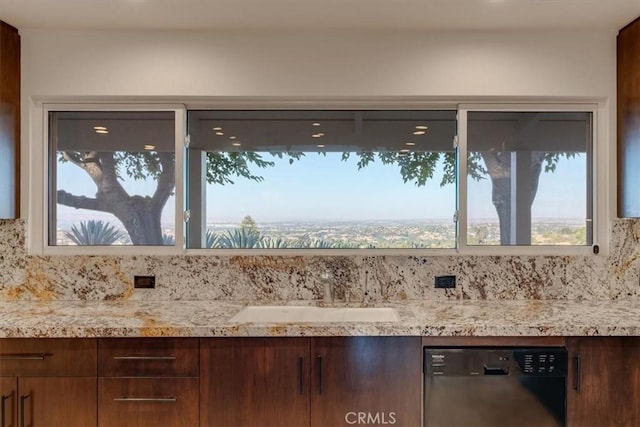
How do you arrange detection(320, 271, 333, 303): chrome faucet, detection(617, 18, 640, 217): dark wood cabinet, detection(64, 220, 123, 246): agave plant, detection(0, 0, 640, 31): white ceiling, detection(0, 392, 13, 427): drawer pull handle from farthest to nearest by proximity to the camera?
detection(64, 220, 123, 246): agave plant
detection(320, 271, 333, 303): chrome faucet
detection(617, 18, 640, 217): dark wood cabinet
detection(0, 0, 640, 31): white ceiling
detection(0, 392, 13, 427): drawer pull handle

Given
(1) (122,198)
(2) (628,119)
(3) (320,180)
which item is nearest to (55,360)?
(1) (122,198)

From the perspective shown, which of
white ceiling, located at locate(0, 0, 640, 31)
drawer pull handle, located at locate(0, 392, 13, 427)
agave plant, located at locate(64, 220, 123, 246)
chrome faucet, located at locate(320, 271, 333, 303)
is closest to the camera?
drawer pull handle, located at locate(0, 392, 13, 427)

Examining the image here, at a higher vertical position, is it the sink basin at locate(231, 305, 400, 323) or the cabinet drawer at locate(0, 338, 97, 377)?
the sink basin at locate(231, 305, 400, 323)

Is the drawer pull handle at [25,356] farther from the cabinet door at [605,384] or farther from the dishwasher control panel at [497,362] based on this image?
the cabinet door at [605,384]

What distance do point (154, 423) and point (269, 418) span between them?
0.51m

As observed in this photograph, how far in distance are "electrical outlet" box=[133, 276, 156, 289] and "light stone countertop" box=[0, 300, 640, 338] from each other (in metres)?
0.23

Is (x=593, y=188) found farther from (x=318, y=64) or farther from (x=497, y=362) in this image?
(x=318, y=64)

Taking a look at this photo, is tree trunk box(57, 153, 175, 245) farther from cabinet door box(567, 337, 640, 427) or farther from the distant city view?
cabinet door box(567, 337, 640, 427)

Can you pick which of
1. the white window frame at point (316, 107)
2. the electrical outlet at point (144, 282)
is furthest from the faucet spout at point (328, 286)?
the electrical outlet at point (144, 282)

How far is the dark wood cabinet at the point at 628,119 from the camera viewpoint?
2115 mm

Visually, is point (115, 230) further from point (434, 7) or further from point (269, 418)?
point (434, 7)

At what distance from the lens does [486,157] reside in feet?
7.90

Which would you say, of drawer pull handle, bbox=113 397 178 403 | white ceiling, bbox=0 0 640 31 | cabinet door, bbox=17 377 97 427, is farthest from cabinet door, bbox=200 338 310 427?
white ceiling, bbox=0 0 640 31

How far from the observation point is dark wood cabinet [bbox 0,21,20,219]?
A: 85.4 inches
